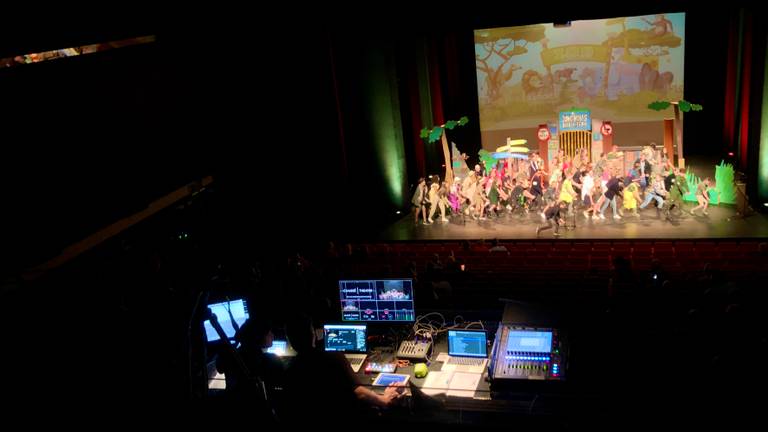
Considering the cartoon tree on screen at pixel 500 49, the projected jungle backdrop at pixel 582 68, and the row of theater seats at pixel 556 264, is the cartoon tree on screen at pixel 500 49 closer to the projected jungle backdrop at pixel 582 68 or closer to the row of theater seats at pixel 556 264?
the projected jungle backdrop at pixel 582 68

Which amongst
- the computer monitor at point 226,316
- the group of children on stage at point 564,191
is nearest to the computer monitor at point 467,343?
the computer monitor at point 226,316

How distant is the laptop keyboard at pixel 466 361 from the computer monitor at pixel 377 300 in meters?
0.53

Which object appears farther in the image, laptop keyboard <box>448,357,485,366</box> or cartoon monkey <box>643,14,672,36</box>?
cartoon monkey <box>643,14,672,36</box>

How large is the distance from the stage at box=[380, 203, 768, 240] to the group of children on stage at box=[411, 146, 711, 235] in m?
0.16

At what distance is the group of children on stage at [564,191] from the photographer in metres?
11.2

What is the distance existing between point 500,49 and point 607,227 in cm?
548

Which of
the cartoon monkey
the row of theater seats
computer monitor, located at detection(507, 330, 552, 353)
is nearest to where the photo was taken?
computer monitor, located at detection(507, 330, 552, 353)

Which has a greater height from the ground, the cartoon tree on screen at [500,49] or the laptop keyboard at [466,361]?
the cartoon tree on screen at [500,49]

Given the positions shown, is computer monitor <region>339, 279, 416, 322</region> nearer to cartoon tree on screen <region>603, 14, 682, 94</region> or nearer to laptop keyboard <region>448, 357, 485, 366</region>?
laptop keyboard <region>448, 357, 485, 366</region>

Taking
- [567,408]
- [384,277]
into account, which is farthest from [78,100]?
[567,408]

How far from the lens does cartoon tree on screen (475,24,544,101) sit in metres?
14.4

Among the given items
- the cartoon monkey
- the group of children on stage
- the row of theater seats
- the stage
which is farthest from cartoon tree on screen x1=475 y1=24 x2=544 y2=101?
the row of theater seats

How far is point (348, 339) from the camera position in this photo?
4961 millimetres

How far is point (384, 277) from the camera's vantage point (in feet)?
16.6
